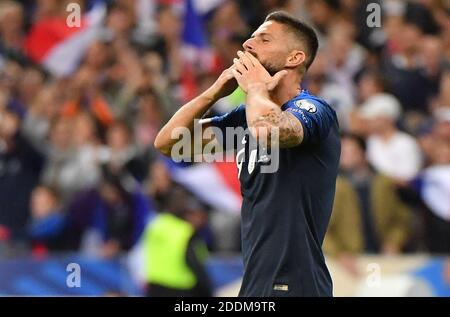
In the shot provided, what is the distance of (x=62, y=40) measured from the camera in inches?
526

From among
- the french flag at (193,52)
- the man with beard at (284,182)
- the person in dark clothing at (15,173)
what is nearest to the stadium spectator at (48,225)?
the person in dark clothing at (15,173)

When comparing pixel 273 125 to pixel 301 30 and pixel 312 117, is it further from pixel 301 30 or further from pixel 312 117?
pixel 301 30

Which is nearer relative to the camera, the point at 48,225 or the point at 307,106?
the point at 307,106

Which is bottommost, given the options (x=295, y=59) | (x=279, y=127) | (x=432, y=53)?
(x=279, y=127)

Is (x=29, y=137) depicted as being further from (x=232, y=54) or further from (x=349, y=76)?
(x=349, y=76)

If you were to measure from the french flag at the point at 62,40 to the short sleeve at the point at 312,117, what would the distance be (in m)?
7.72

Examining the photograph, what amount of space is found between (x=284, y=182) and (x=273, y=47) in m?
0.73

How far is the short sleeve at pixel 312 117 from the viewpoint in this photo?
18.7ft

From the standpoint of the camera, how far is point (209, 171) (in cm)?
1152

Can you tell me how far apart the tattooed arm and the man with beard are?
1 cm

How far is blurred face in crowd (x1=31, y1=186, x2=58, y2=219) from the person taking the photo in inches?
450

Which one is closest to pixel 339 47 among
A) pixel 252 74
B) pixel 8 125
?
pixel 8 125

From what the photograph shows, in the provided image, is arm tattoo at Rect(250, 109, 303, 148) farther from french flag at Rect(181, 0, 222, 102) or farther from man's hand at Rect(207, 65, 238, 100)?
french flag at Rect(181, 0, 222, 102)

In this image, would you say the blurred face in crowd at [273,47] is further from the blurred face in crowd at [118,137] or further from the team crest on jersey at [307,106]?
the blurred face in crowd at [118,137]
